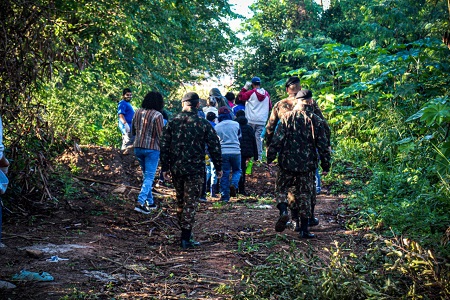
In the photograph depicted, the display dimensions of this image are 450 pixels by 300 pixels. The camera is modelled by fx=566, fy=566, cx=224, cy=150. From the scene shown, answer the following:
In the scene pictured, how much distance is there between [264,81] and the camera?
83.8ft

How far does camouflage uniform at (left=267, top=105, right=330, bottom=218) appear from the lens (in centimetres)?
783

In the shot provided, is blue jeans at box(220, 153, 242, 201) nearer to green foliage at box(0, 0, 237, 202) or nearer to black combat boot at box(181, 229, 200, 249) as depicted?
green foliage at box(0, 0, 237, 202)

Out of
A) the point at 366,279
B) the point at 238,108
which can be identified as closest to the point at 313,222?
the point at 366,279

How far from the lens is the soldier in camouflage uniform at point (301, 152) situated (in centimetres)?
783

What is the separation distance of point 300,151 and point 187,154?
61.4 inches

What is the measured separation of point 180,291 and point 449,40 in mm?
3389

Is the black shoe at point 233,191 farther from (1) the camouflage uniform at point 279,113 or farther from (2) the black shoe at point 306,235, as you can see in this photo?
(2) the black shoe at point 306,235

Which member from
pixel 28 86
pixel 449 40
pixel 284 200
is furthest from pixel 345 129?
pixel 449 40

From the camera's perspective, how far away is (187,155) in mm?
7664

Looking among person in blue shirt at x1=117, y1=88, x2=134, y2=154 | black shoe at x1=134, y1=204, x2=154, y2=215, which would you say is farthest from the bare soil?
person in blue shirt at x1=117, y1=88, x2=134, y2=154

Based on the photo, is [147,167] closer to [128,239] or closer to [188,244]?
[128,239]

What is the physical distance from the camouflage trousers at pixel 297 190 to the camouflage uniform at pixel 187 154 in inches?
38.7

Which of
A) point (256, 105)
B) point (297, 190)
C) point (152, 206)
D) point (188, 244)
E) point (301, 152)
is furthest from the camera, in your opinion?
point (256, 105)

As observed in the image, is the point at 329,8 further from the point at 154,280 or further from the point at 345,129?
the point at 154,280
